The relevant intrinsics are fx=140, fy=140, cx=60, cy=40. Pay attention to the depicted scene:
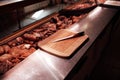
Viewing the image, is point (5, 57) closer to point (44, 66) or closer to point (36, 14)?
point (44, 66)

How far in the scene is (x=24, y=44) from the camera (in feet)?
5.25

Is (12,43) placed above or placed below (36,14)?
below

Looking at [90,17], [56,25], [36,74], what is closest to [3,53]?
[36,74]

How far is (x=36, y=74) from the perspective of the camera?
1.05 meters

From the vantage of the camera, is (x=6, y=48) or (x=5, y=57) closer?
(x=5, y=57)

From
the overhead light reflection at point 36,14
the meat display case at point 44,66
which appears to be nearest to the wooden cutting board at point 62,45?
the meat display case at point 44,66

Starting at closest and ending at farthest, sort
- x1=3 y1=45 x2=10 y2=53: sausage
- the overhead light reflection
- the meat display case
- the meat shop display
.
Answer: the meat display case → the meat shop display → x1=3 y1=45 x2=10 y2=53: sausage → the overhead light reflection

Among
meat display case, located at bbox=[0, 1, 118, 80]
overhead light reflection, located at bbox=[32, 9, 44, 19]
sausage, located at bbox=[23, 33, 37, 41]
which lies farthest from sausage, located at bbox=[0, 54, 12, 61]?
overhead light reflection, located at bbox=[32, 9, 44, 19]

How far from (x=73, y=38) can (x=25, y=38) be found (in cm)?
59

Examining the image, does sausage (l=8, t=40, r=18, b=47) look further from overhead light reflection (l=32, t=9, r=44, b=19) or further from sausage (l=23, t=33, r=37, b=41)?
overhead light reflection (l=32, t=9, r=44, b=19)

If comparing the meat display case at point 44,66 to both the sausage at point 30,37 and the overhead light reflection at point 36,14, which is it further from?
the overhead light reflection at point 36,14

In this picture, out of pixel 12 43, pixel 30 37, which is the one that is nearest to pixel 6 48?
pixel 12 43

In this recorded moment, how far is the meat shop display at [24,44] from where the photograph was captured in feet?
4.17

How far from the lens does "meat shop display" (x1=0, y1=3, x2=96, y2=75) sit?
50.0 inches
